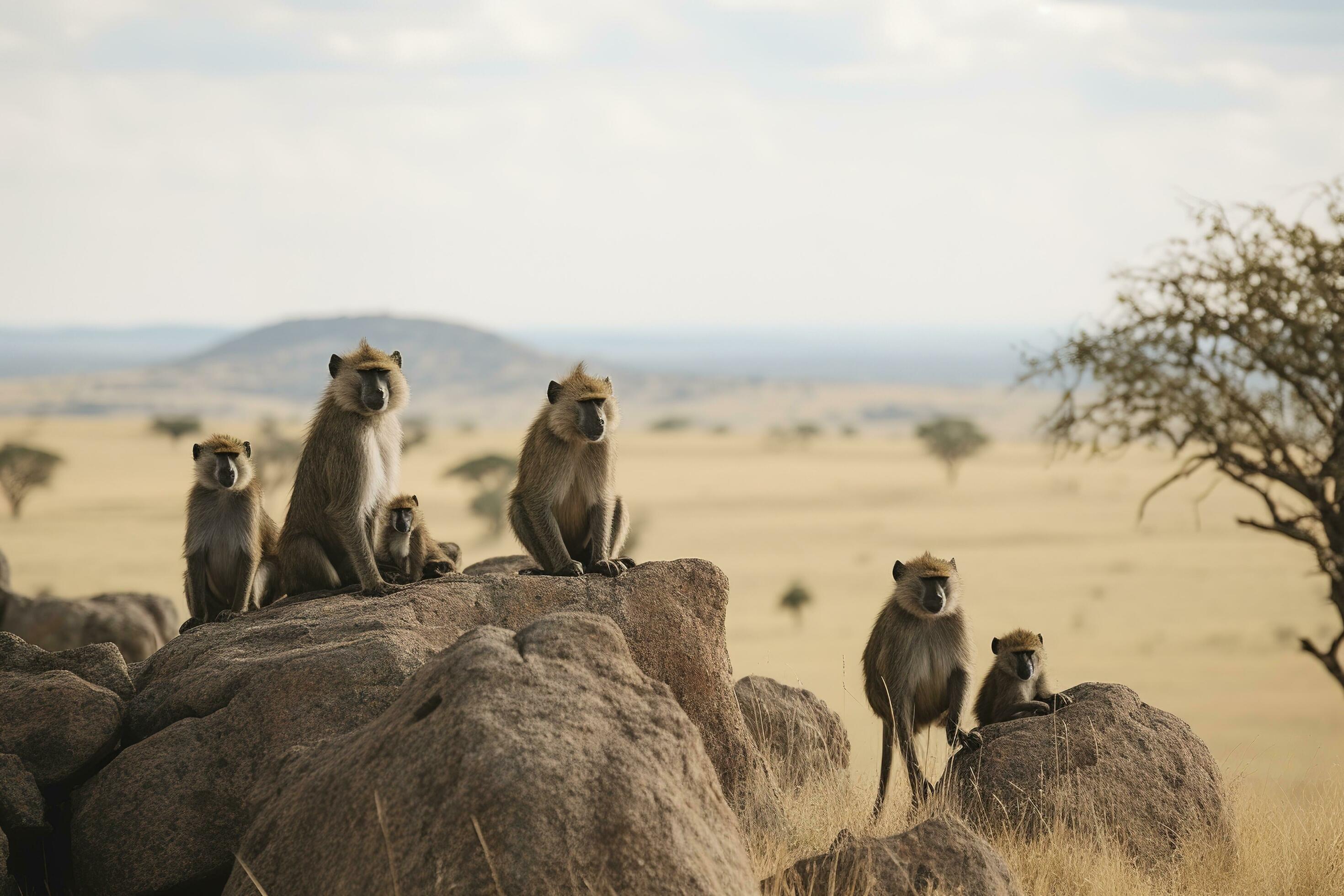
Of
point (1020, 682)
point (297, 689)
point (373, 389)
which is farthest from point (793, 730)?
point (297, 689)

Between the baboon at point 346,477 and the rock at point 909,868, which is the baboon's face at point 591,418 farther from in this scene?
the rock at point 909,868

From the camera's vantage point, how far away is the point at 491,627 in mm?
5586

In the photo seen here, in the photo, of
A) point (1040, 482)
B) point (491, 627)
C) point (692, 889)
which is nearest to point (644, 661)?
point (491, 627)

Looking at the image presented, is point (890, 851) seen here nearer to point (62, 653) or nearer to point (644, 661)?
point (644, 661)

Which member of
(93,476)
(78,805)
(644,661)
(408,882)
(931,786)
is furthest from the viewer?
(93,476)

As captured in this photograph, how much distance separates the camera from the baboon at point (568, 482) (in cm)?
803

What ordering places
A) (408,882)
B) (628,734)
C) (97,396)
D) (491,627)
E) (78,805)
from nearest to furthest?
(408,882) → (628,734) → (491,627) → (78,805) → (97,396)

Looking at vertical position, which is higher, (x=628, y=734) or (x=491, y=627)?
(x=491, y=627)

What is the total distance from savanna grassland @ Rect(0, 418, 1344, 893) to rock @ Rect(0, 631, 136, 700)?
3.89 metres

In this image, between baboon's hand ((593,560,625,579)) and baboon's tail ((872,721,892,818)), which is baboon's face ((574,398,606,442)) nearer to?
baboon's hand ((593,560,625,579))

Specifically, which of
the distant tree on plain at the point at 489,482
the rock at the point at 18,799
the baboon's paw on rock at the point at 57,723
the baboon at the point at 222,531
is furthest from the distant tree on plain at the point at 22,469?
the rock at the point at 18,799

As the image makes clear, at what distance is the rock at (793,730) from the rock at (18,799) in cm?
462

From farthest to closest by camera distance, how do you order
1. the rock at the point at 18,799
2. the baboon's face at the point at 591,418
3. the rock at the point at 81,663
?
1. the baboon's face at the point at 591,418
2. the rock at the point at 81,663
3. the rock at the point at 18,799

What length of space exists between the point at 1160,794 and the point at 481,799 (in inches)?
198
